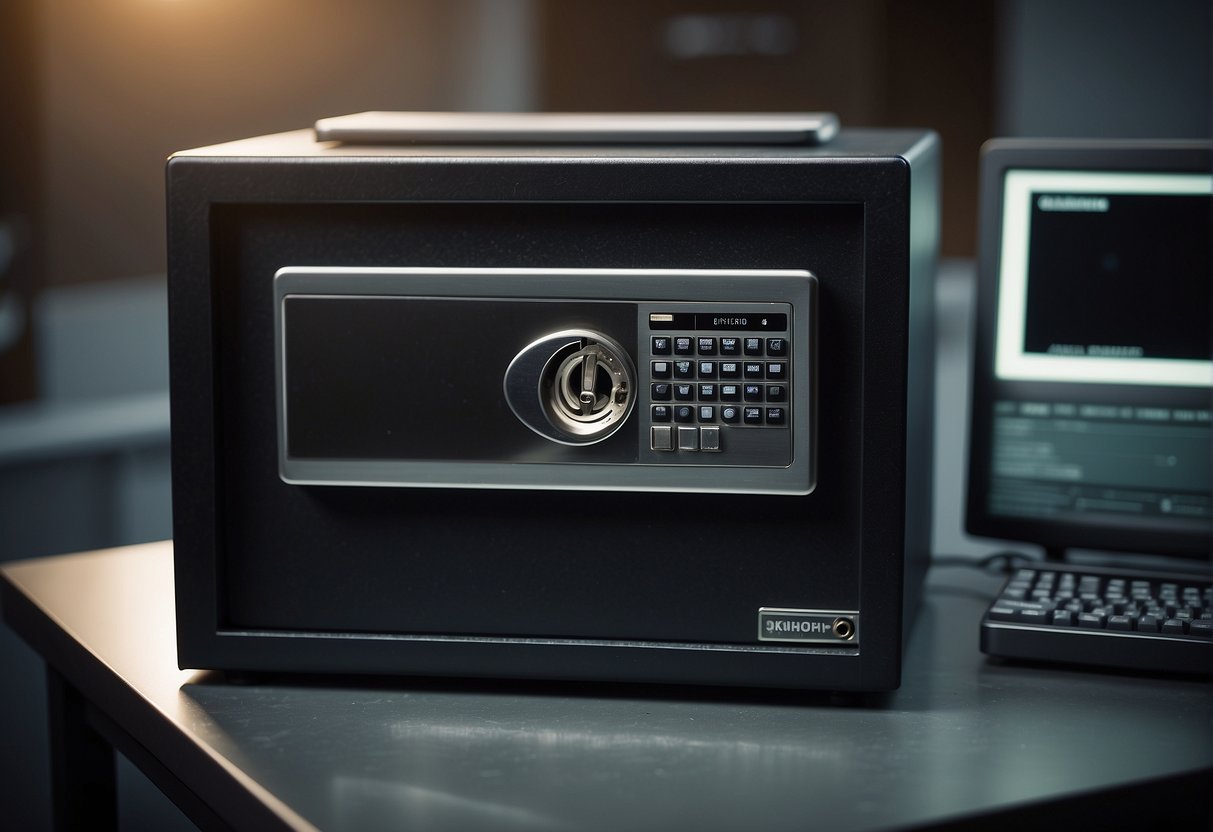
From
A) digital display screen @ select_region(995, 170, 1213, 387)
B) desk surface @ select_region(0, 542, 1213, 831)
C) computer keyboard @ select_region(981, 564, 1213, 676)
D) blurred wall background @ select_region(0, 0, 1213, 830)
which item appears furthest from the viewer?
blurred wall background @ select_region(0, 0, 1213, 830)

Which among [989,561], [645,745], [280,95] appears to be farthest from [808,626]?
[280,95]

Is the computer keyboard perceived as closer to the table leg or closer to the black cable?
the black cable

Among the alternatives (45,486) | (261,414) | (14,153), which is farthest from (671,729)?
(14,153)

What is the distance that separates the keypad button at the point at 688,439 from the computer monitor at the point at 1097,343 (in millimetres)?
234

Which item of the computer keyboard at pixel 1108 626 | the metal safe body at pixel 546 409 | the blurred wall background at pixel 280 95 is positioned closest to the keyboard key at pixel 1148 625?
the computer keyboard at pixel 1108 626

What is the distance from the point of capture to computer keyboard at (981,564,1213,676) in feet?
1.86

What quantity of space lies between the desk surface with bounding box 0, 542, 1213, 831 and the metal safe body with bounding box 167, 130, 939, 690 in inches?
0.6

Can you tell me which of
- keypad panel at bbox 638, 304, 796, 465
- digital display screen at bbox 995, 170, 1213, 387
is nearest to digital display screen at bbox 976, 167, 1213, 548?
digital display screen at bbox 995, 170, 1213, 387

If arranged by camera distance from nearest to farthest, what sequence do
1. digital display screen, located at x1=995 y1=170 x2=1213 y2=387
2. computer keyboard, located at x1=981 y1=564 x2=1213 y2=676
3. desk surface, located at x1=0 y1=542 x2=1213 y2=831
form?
1. desk surface, located at x1=0 y1=542 x2=1213 y2=831
2. computer keyboard, located at x1=981 y1=564 x2=1213 y2=676
3. digital display screen, located at x1=995 y1=170 x2=1213 y2=387

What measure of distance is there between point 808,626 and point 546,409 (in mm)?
137

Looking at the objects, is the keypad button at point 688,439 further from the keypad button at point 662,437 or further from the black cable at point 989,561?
the black cable at point 989,561

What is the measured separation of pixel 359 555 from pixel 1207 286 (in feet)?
1.41

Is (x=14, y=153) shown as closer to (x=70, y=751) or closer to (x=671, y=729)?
(x=70, y=751)

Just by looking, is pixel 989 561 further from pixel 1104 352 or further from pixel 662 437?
pixel 662 437
